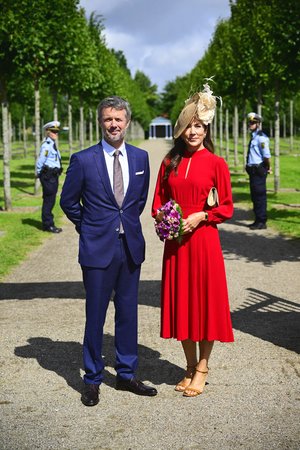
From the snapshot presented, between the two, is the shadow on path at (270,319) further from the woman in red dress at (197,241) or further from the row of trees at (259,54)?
the row of trees at (259,54)

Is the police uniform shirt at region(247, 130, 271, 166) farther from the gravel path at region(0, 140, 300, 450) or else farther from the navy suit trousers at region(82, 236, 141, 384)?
the navy suit trousers at region(82, 236, 141, 384)

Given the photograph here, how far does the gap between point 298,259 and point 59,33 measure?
32.5ft

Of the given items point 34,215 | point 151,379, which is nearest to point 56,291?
point 151,379

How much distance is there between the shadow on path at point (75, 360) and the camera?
5129mm

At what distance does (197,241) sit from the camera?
4.71 meters

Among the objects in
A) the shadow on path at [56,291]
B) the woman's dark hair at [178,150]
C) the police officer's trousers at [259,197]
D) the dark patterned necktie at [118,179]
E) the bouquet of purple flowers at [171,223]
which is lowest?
the shadow on path at [56,291]

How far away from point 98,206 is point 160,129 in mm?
137946

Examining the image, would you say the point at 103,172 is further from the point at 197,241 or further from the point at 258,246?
the point at 258,246

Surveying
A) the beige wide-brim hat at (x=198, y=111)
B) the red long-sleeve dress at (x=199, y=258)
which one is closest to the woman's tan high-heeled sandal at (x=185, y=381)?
the red long-sleeve dress at (x=199, y=258)

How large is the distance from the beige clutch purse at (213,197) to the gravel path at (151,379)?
4.18 ft

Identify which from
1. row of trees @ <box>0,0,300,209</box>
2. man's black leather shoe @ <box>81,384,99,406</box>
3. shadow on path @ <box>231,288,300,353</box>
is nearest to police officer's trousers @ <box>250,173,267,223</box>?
row of trees @ <box>0,0,300,209</box>

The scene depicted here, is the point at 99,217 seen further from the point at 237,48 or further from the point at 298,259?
the point at 237,48

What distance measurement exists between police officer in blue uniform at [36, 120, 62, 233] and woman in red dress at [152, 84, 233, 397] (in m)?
8.69

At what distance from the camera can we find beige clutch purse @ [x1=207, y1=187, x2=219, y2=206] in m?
4.67
